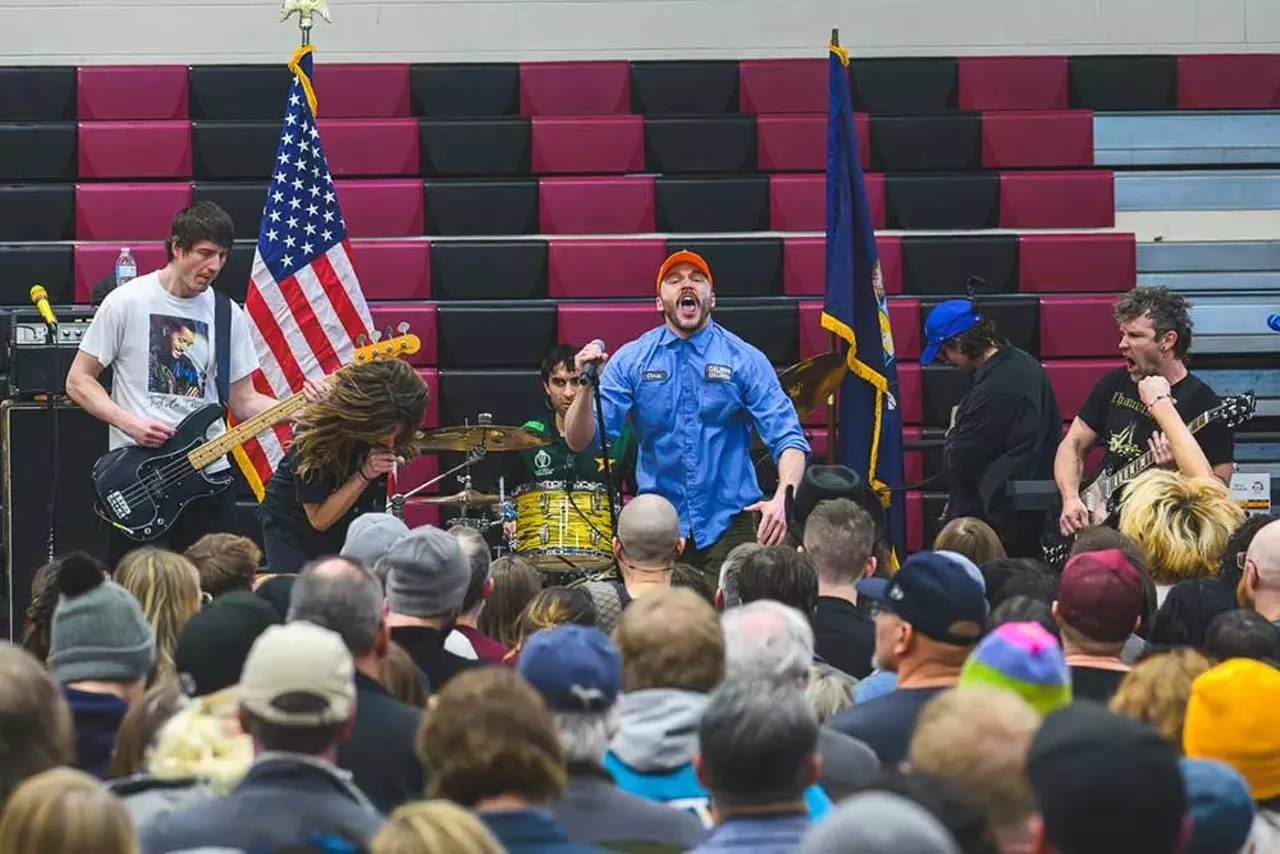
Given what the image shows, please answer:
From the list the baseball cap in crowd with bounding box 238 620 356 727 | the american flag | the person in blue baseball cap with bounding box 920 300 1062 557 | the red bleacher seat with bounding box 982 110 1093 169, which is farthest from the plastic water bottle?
the baseball cap in crowd with bounding box 238 620 356 727

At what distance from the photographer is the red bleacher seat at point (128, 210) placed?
11680 millimetres

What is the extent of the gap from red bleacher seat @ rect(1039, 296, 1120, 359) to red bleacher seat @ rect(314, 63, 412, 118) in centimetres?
383

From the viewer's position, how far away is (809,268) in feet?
38.0

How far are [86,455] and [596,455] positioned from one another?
2327 millimetres

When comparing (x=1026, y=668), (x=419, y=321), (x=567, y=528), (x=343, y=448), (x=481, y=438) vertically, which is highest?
(x=419, y=321)

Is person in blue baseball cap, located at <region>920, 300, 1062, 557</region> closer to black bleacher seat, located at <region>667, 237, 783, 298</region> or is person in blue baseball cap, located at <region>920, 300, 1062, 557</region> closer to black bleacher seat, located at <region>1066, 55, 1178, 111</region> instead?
black bleacher seat, located at <region>667, 237, 783, 298</region>

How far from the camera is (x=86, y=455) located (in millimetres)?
9055

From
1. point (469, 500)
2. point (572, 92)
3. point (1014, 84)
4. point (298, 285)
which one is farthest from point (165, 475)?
point (1014, 84)

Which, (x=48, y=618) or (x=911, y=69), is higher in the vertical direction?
(x=911, y=69)

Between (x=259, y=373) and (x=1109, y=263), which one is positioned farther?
(x=1109, y=263)

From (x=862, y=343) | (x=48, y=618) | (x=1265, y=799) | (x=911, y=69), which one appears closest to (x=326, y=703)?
(x=1265, y=799)

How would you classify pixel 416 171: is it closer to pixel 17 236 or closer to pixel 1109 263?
pixel 17 236

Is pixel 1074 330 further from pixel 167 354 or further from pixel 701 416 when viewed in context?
pixel 167 354

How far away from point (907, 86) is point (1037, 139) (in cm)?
83
